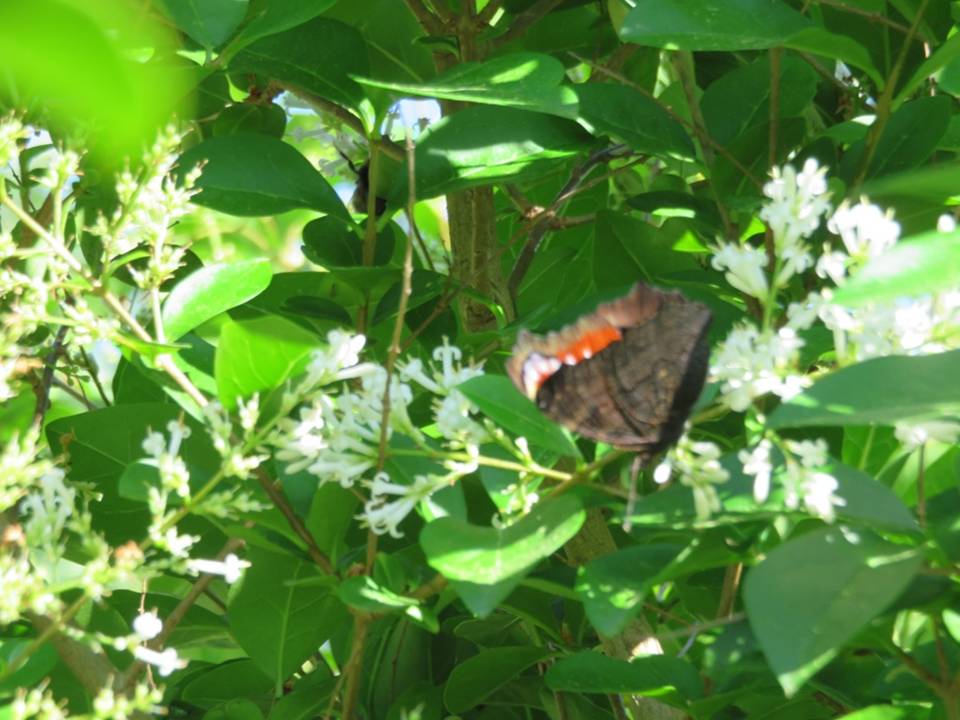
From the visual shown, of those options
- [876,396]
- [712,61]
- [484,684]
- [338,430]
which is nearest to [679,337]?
[876,396]

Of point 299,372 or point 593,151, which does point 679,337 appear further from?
point 593,151

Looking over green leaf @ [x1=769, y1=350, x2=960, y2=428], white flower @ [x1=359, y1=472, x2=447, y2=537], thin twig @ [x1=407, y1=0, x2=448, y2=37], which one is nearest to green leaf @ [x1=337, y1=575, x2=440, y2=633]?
white flower @ [x1=359, y1=472, x2=447, y2=537]

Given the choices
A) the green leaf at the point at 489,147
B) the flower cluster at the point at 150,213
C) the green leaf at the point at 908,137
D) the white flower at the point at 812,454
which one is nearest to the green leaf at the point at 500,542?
the white flower at the point at 812,454

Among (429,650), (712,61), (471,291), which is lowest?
(429,650)

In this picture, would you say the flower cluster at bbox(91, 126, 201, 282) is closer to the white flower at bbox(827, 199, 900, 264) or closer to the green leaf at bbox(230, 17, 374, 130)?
the green leaf at bbox(230, 17, 374, 130)

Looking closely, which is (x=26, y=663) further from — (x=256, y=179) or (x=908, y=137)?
(x=908, y=137)

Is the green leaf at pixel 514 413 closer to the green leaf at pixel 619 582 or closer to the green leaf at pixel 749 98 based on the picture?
the green leaf at pixel 619 582

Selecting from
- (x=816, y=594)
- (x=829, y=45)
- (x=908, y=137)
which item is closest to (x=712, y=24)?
(x=829, y=45)
